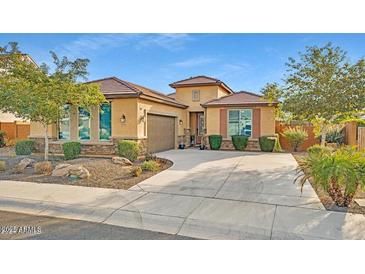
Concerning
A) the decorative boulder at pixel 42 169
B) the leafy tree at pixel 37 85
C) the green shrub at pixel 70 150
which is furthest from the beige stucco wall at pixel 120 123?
the decorative boulder at pixel 42 169

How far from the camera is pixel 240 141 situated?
1597cm

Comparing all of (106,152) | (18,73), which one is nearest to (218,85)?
(106,152)

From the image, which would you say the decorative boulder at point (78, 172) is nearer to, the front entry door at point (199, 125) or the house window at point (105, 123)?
the house window at point (105, 123)

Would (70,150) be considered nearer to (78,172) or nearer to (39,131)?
(39,131)

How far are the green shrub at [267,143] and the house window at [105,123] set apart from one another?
A: 8970 millimetres

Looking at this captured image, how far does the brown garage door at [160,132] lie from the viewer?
46.0ft

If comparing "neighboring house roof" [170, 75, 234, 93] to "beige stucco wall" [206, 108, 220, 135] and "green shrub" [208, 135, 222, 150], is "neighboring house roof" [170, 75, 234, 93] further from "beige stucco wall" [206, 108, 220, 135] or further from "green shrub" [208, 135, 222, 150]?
"green shrub" [208, 135, 222, 150]

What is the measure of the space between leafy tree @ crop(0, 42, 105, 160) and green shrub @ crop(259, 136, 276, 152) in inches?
411

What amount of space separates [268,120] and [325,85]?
5.62m

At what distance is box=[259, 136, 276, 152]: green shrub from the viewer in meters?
15.4

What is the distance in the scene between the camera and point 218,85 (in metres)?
19.1

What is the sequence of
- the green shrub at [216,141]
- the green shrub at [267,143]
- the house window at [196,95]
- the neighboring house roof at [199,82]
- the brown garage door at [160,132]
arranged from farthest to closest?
the house window at [196,95] → the neighboring house roof at [199,82] → the green shrub at [216,141] → the green shrub at [267,143] → the brown garage door at [160,132]

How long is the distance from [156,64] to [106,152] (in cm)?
496


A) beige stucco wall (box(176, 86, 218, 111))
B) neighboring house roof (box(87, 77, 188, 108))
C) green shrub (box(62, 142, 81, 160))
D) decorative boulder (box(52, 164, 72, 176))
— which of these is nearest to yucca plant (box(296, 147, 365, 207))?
decorative boulder (box(52, 164, 72, 176))
